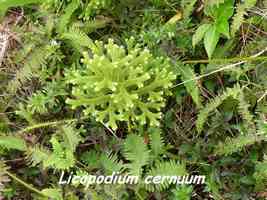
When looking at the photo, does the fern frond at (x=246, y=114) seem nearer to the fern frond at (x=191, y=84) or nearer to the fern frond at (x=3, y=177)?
the fern frond at (x=191, y=84)

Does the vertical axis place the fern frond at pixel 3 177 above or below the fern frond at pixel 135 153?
below

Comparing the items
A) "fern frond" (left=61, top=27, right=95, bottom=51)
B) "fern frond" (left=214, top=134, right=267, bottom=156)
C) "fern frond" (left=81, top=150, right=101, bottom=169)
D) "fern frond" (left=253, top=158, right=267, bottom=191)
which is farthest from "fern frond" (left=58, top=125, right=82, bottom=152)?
"fern frond" (left=253, top=158, right=267, bottom=191)

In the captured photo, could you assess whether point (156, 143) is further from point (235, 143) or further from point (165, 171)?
point (235, 143)

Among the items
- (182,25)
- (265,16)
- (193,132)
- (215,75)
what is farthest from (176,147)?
(265,16)

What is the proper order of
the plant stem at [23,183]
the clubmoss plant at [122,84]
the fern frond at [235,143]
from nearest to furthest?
1. the clubmoss plant at [122,84]
2. the fern frond at [235,143]
3. the plant stem at [23,183]

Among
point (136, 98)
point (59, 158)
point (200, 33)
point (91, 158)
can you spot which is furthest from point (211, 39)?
point (59, 158)

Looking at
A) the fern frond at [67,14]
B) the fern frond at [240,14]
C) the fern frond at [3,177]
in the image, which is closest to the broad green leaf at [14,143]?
the fern frond at [3,177]

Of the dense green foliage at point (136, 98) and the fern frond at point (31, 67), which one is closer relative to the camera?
the dense green foliage at point (136, 98)

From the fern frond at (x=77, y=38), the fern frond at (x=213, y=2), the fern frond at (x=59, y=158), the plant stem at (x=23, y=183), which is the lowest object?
the plant stem at (x=23, y=183)

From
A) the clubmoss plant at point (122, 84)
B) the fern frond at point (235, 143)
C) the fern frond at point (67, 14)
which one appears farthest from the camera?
the fern frond at point (67, 14)
